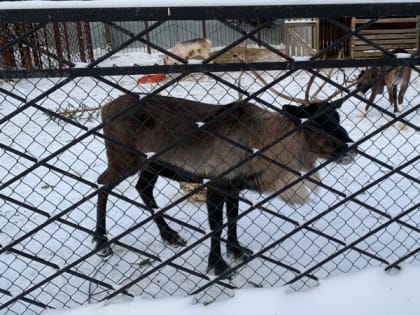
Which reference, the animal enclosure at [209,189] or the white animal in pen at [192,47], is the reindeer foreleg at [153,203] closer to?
the animal enclosure at [209,189]

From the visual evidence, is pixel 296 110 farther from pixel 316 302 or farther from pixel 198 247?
pixel 198 247

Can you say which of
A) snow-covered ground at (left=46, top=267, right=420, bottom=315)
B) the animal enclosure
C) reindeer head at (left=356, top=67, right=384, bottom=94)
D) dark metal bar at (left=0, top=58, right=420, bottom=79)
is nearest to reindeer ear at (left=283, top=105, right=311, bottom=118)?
the animal enclosure

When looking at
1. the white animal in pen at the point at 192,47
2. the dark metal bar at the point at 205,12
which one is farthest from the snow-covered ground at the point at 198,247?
the white animal in pen at the point at 192,47

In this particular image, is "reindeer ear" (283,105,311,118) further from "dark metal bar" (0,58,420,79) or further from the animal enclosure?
"dark metal bar" (0,58,420,79)

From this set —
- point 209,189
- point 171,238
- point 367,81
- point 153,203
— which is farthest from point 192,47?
point 367,81

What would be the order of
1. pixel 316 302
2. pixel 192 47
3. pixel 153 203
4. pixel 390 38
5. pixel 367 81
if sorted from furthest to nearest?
pixel 192 47 < pixel 390 38 < pixel 153 203 < pixel 367 81 < pixel 316 302

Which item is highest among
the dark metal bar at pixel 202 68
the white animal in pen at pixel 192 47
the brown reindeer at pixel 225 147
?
the dark metal bar at pixel 202 68

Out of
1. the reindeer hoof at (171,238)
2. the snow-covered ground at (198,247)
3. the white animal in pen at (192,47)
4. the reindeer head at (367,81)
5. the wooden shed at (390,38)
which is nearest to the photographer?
the reindeer head at (367,81)

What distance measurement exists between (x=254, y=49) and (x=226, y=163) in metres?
10.3

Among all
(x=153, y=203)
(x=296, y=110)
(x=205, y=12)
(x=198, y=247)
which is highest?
(x=205, y=12)

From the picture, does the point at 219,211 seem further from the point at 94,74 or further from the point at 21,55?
the point at 21,55

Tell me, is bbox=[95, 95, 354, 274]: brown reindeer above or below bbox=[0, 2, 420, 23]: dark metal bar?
below

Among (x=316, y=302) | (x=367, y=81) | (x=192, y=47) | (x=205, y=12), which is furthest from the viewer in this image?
(x=192, y=47)

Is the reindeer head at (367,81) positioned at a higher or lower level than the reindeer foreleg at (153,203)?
higher
